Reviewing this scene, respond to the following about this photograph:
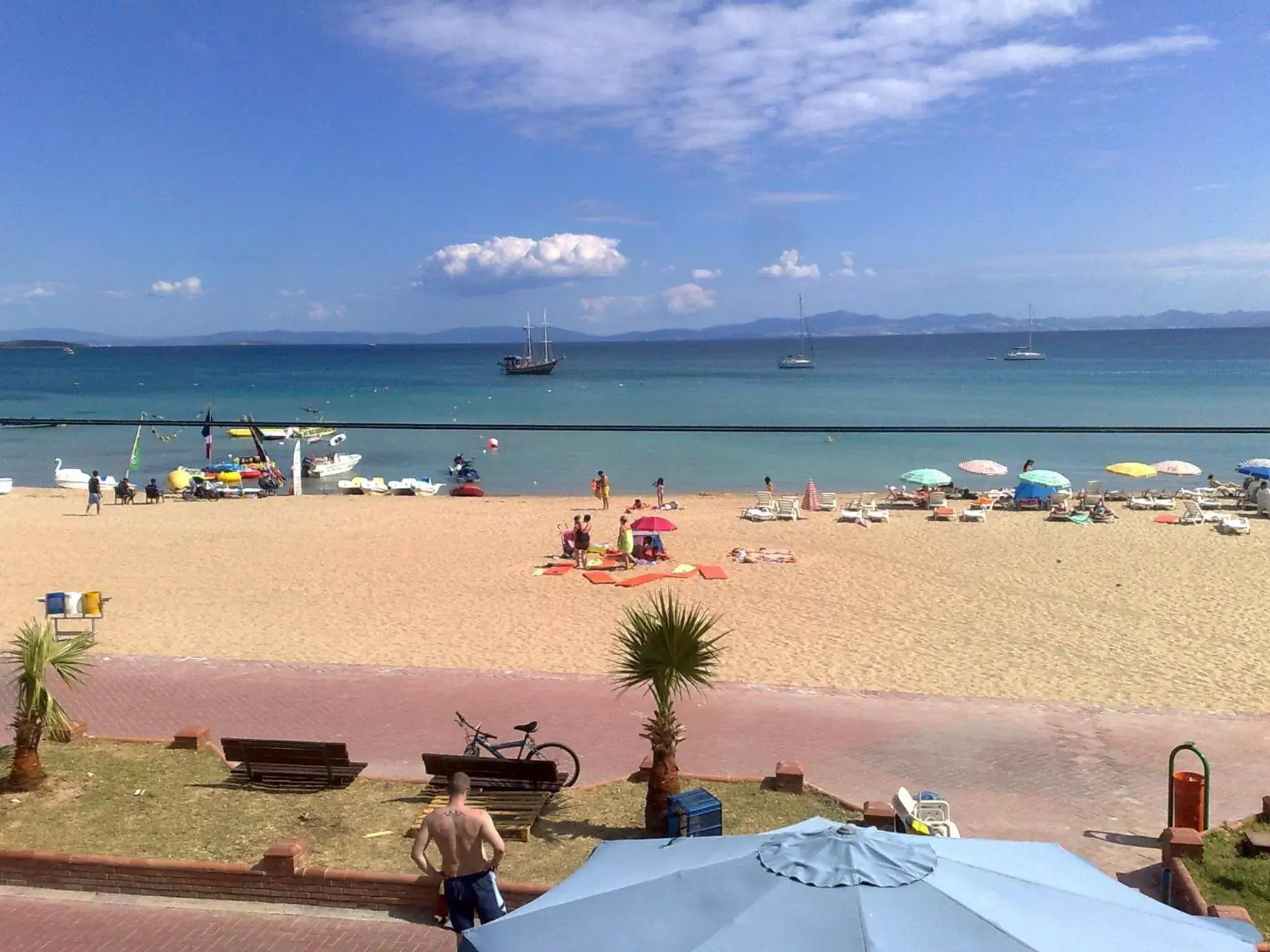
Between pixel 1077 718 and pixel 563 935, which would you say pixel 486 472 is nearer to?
pixel 1077 718

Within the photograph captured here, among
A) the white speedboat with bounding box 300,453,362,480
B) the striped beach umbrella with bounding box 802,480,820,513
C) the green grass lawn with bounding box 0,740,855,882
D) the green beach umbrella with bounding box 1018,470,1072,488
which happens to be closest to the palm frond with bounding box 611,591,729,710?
the green grass lawn with bounding box 0,740,855,882

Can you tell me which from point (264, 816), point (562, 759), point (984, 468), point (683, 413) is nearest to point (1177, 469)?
point (984, 468)

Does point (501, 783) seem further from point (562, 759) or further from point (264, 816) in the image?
point (264, 816)

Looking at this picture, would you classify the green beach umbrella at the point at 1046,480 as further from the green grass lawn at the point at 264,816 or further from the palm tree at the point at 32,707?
the palm tree at the point at 32,707

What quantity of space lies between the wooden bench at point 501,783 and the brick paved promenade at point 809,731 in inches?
40.3

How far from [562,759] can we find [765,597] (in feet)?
27.1

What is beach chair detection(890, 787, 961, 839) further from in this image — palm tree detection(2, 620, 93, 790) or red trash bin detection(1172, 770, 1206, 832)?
palm tree detection(2, 620, 93, 790)

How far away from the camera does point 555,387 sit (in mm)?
104938

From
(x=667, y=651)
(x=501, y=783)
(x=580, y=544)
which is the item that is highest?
(x=667, y=651)

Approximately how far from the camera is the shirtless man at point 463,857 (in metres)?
5.95

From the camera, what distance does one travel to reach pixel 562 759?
1016 cm

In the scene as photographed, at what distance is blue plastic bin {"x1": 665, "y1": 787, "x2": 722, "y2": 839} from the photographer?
303 inches

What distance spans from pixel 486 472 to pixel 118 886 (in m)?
37.1

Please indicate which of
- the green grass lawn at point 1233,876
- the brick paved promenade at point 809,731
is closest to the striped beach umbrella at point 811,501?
the brick paved promenade at point 809,731
